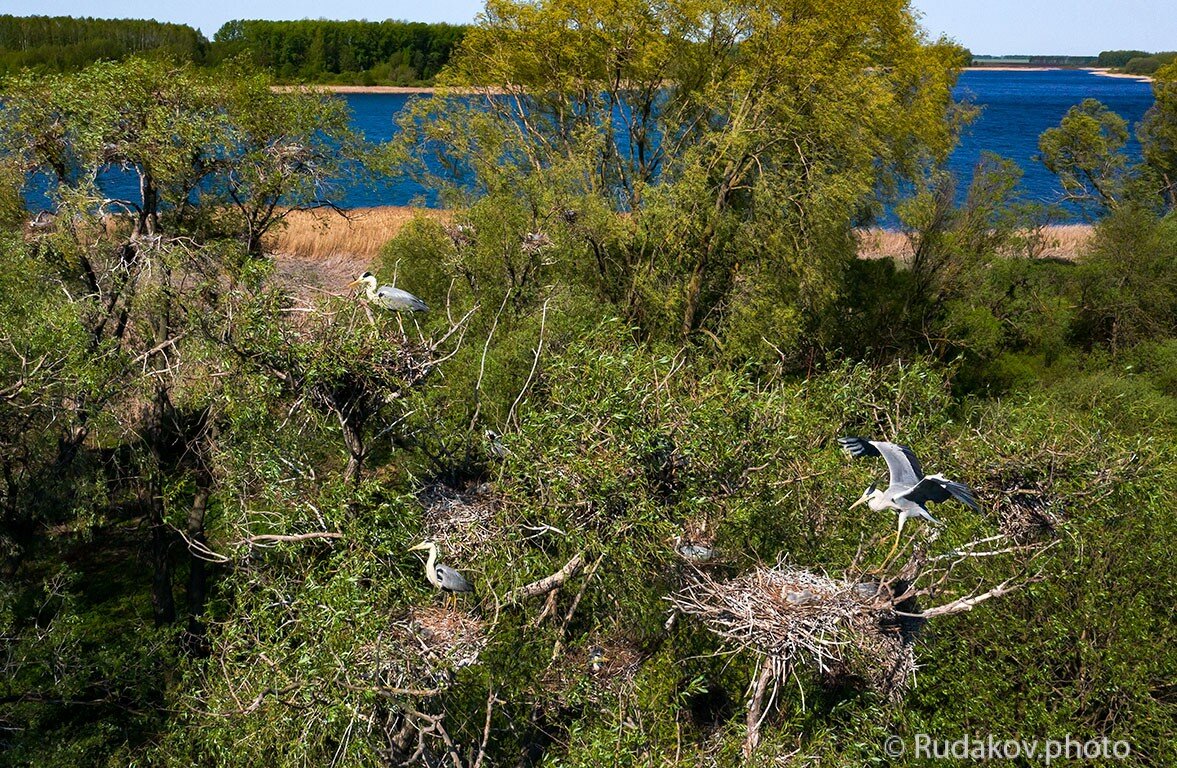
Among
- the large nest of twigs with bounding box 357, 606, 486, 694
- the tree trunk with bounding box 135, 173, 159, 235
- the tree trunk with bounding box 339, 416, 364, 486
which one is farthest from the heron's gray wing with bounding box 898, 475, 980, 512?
the tree trunk with bounding box 135, 173, 159, 235

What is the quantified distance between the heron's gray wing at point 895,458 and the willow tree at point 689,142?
33.3 ft

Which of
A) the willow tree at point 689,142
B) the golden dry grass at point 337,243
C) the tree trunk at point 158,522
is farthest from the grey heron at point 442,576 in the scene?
the golden dry grass at point 337,243

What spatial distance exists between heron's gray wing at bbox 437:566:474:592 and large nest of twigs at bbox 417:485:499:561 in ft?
1.90

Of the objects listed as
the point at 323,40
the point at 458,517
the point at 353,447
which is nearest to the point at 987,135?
the point at 323,40

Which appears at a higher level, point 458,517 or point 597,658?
point 458,517

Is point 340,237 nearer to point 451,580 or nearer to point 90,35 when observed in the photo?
point 451,580

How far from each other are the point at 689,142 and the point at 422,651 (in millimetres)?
16795

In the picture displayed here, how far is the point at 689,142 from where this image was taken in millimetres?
22000

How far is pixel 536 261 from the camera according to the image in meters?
18.0

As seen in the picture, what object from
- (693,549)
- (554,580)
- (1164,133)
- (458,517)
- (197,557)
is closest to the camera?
(693,549)

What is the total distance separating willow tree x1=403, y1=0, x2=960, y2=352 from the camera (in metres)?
18.9

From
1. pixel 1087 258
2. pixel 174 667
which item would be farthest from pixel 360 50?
pixel 174 667

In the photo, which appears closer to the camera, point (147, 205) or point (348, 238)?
point (147, 205)

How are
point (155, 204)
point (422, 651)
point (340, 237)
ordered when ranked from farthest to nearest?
point (340, 237)
point (155, 204)
point (422, 651)
